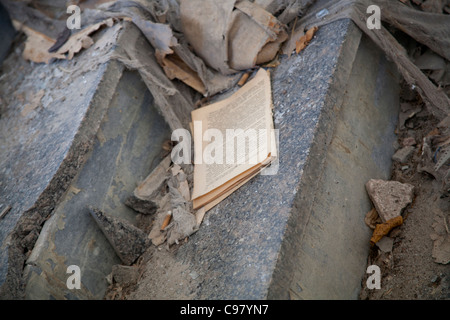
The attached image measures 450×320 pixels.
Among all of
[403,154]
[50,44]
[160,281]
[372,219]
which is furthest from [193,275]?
[50,44]

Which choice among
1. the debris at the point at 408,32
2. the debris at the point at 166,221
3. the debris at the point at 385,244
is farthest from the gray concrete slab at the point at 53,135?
the debris at the point at 385,244

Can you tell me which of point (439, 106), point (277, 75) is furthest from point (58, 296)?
point (439, 106)

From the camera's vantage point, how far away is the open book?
1.68m

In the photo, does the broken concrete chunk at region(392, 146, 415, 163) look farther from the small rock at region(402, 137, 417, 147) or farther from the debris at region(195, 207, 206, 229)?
the debris at region(195, 207, 206, 229)

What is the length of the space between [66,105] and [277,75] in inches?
42.1

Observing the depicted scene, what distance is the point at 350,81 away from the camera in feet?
5.99

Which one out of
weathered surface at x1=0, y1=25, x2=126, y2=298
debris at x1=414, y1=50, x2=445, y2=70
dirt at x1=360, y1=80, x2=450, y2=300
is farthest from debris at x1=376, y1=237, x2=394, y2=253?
weathered surface at x1=0, y1=25, x2=126, y2=298

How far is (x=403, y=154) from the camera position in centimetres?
186

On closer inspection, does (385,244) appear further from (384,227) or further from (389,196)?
(389,196)

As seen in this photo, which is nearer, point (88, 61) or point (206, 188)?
point (206, 188)

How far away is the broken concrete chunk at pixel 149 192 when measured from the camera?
6.12ft

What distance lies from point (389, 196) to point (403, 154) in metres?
0.27

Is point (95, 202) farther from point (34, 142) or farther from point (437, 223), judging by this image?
point (437, 223)

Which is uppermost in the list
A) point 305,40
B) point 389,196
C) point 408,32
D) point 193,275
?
point 305,40
